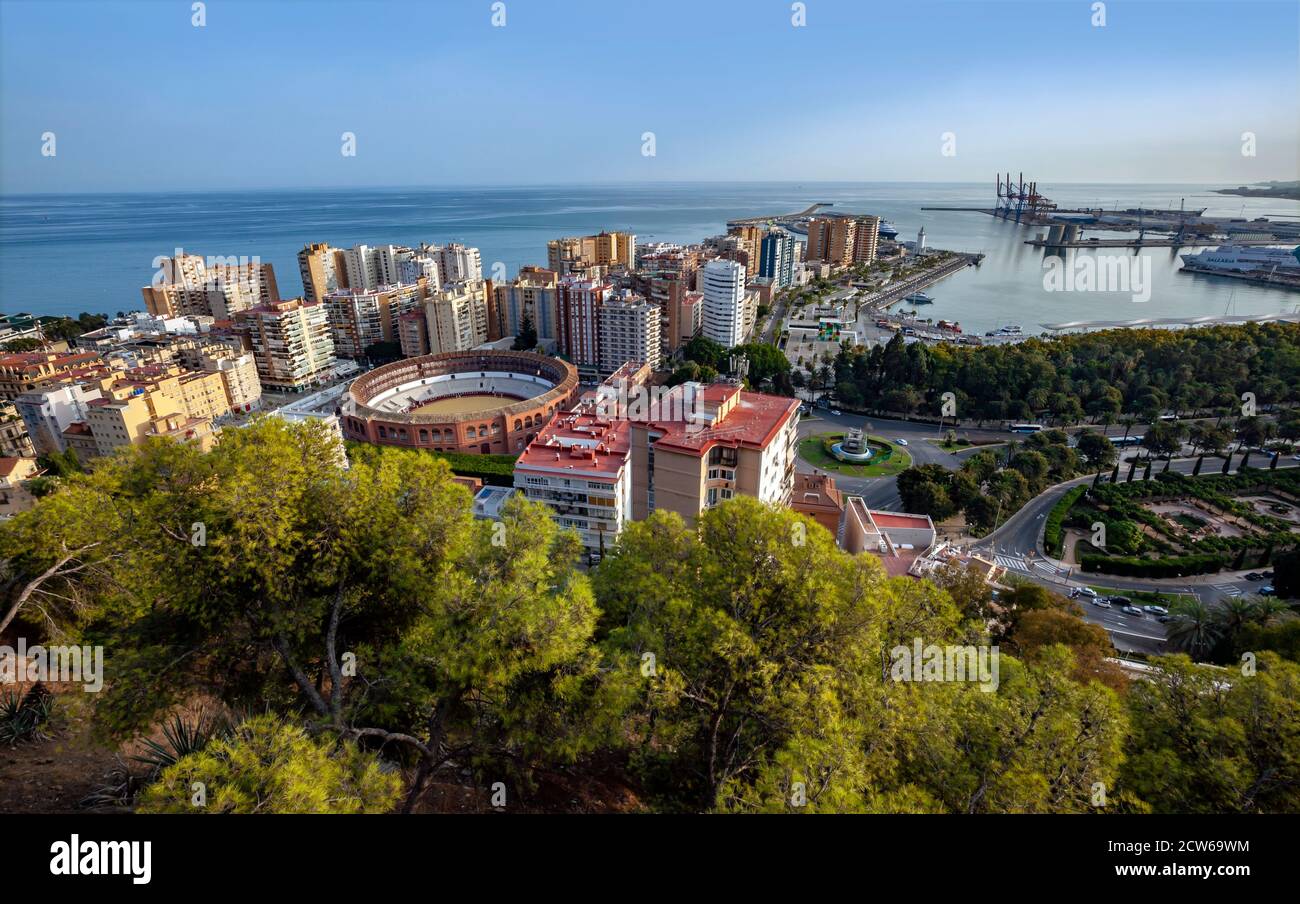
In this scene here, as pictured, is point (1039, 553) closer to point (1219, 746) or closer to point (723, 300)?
point (1219, 746)

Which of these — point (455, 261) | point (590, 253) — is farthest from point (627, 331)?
point (590, 253)

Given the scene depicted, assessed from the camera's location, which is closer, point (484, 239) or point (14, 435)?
point (14, 435)

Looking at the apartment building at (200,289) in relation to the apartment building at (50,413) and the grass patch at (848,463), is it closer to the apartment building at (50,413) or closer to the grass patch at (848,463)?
the apartment building at (50,413)

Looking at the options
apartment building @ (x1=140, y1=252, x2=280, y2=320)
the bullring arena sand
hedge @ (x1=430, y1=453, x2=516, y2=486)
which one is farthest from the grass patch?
apartment building @ (x1=140, y1=252, x2=280, y2=320)

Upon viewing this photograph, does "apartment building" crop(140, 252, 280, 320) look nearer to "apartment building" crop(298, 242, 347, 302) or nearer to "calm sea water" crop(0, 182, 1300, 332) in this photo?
"apartment building" crop(298, 242, 347, 302)

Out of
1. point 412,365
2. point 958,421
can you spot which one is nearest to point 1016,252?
point 958,421
